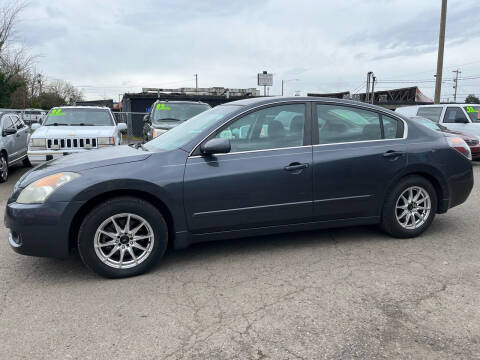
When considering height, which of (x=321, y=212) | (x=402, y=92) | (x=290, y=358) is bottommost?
(x=290, y=358)

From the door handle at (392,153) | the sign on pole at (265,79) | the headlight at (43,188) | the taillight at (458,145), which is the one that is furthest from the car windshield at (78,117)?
the sign on pole at (265,79)

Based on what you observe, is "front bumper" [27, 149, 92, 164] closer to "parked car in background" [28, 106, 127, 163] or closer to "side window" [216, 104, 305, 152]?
"parked car in background" [28, 106, 127, 163]

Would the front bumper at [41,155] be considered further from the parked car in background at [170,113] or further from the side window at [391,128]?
the side window at [391,128]

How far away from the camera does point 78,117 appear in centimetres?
951

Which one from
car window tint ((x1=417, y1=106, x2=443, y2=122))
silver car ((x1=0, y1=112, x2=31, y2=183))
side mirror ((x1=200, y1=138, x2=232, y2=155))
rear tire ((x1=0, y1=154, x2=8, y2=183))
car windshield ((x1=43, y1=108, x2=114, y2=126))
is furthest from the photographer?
car window tint ((x1=417, y1=106, x2=443, y2=122))

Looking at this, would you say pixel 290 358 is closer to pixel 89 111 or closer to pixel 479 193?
pixel 479 193

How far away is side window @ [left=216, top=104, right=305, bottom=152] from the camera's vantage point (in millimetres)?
3969

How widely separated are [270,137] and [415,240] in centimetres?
212

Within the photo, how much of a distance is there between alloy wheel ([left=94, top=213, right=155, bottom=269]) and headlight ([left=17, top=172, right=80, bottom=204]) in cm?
50

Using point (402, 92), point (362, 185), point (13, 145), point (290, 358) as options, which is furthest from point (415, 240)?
point (402, 92)

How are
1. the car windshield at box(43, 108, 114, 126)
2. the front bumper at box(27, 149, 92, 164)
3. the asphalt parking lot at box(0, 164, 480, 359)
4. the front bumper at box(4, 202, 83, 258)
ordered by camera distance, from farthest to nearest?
the car windshield at box(43, 108, 114, 126) < the front bumper at box(27, 149, 92, 164) < the front bumper at box(4, 202, 83, 258) < the asphalt parking lot at box(0, 164, 480, 359)

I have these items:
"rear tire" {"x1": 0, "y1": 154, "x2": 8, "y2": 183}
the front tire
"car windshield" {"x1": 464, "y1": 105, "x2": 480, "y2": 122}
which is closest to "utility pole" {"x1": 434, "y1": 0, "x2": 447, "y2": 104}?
"car windshield" {"x1": 464, "y1": 105, "x2": 480, "y2": 122}

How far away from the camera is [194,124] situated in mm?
4441

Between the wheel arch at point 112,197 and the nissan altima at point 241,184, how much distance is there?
0.03ft
